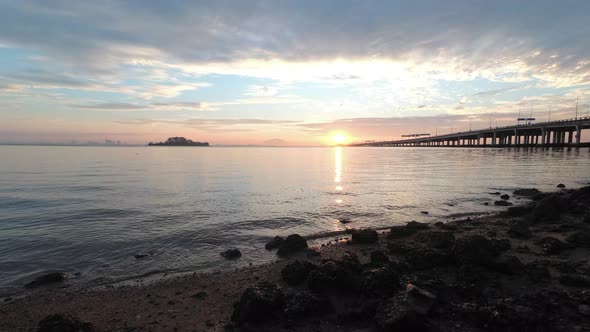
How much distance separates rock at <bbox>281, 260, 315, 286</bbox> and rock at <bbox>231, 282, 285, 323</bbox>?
65.8 inches

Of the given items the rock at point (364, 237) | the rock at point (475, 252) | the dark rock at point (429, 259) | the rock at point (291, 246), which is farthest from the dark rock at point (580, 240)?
the rock at point (291, 246)

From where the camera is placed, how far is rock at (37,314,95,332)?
21.5 feet

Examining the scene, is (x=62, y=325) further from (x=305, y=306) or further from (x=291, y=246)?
(x=291, y=246)

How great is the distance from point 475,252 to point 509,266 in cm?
89

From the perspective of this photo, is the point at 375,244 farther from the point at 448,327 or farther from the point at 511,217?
the point at 511,217

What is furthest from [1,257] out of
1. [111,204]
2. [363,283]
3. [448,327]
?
[448,327]

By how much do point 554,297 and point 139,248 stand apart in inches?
560

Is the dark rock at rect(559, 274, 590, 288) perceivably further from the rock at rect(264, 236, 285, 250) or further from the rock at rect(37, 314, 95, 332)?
the rock at rect(37, 314, 95, 332)

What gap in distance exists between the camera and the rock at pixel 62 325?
656 cm

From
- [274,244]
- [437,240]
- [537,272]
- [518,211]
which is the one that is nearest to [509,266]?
[537,272]

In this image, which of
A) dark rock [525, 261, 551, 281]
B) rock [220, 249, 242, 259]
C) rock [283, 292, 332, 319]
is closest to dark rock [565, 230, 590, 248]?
dark rock [525, 261, 551, 281]

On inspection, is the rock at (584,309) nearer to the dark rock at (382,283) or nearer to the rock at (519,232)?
the dark rock at (382,283)

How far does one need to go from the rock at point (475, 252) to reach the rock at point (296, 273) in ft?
14.8

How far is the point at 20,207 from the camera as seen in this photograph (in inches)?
893
